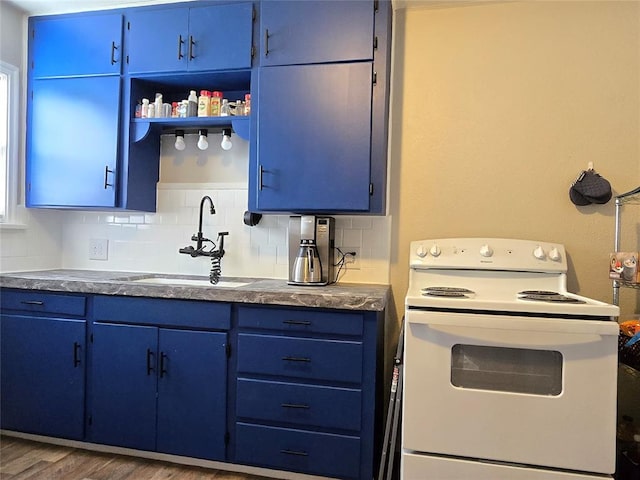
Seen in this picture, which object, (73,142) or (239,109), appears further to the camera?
(73,142)

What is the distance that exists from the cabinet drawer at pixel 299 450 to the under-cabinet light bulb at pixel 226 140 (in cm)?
146

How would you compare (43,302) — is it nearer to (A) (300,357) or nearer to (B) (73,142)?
(B) (73,142)

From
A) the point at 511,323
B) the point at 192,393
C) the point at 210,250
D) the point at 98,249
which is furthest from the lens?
the point at 98,249

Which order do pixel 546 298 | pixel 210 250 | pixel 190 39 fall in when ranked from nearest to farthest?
pixel 546 298, pixel 190 39, pixel 210 250

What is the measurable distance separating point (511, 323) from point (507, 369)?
0.18 m

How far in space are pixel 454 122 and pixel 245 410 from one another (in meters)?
1.78

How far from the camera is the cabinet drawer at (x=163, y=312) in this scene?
1.94m

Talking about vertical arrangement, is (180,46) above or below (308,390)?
above

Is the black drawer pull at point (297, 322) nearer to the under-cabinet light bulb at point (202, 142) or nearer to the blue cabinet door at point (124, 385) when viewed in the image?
the blue cabinet door at point (124, 385)

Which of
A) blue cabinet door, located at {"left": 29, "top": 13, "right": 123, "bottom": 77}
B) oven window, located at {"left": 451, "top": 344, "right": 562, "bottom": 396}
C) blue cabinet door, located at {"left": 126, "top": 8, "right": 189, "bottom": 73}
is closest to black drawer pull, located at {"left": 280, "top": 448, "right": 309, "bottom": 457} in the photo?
oven window, located at {"left": 451, "top": 344, "right": 562, "bottom": 396}

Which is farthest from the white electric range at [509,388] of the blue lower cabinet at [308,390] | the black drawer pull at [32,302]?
the black drawer pull at [32,302]

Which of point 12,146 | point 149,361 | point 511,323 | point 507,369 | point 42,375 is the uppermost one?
point 12,146

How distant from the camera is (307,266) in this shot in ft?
6.95

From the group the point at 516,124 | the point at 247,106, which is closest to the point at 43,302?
the point at 247,106
